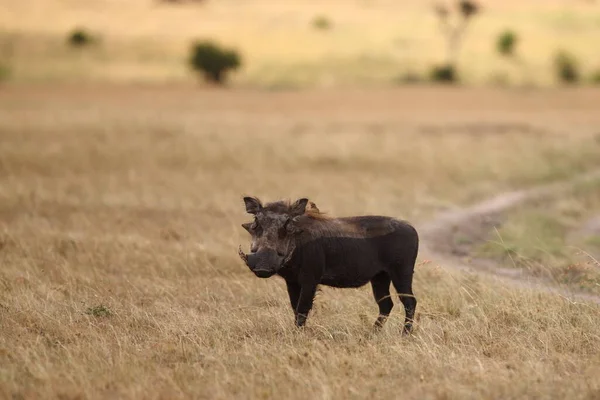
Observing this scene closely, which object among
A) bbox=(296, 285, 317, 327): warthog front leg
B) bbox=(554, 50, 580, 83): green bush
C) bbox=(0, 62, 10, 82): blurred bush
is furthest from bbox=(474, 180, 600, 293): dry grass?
bbox=(554, 50, 580, 83): green bush

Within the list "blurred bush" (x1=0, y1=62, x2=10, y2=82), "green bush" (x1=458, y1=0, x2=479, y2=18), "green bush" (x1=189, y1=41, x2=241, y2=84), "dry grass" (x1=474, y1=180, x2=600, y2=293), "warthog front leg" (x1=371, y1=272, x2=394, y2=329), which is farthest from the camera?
"green bush" (x1=458, y1=0, x2=479, y2=18)

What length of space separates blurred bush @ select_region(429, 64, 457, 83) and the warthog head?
2142 inches

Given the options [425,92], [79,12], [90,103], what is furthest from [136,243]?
[79,12]

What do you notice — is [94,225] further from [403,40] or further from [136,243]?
[403,40]

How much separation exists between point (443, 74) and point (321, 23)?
75.0 ft

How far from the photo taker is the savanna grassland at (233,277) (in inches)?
316

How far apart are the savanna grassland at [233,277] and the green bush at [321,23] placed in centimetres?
4609

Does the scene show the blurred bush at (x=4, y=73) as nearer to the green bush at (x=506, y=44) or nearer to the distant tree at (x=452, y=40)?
the distant tree at (x=452, y=40)

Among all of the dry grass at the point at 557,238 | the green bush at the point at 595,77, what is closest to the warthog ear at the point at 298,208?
the dry grass at the point at 557,238

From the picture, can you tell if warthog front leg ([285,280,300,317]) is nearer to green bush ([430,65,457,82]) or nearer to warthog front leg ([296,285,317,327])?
warthog front leg ([296,285,317,327])

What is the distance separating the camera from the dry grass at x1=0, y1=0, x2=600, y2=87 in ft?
208

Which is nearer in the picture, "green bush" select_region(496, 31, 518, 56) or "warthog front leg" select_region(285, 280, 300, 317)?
"warthog front leg" select_region(285, 280, 300, 317)

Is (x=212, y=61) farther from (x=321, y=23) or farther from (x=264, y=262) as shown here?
(x=264, y=262)

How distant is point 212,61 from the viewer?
5825 centimetres
